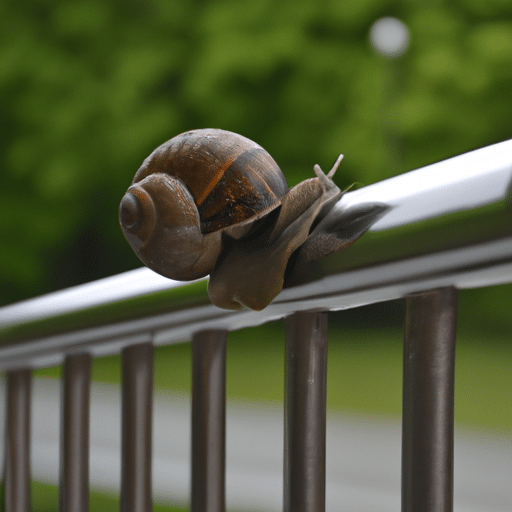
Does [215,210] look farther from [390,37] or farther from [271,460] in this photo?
[390,37]

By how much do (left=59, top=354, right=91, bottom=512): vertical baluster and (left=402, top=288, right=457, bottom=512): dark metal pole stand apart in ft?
1.10

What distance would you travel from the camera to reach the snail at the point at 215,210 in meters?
0.36

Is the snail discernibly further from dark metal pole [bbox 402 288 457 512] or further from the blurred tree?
the blurred tree

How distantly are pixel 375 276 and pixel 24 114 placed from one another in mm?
4879

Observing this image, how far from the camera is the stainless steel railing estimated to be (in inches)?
9.9

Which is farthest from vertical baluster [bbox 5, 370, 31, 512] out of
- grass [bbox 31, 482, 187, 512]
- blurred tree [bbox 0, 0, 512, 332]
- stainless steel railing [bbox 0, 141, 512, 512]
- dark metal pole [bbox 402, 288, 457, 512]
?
blurred tree [bbox 0, 0, 512, 332]

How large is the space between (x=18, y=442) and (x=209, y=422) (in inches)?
12.7

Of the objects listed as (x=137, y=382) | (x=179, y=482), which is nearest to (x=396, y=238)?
(x=137, y=382)

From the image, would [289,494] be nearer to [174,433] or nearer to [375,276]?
[375,276]

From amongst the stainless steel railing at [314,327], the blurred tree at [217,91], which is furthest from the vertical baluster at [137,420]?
the blurred tree at [217,91]

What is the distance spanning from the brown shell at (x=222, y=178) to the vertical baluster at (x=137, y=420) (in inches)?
6.3

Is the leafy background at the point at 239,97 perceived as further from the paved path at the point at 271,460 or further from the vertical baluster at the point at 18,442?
the vertical baluster at the point at 18,442

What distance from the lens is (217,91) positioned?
4.32 m

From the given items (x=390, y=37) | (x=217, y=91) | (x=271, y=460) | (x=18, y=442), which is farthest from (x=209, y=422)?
(x=217, y=91)
